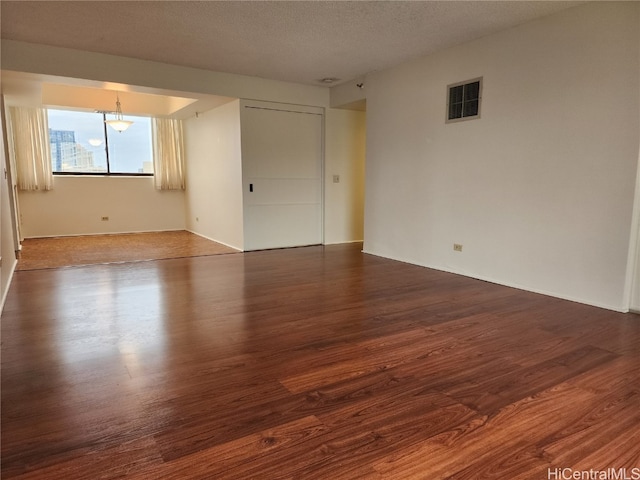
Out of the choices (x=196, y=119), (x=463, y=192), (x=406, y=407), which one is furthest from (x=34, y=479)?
(x=196, y=119)

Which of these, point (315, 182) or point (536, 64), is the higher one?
point (536, 64)

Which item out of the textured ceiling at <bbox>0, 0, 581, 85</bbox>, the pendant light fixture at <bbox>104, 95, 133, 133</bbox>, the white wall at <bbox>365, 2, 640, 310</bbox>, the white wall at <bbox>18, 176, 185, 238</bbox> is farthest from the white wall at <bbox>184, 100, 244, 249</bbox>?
the white wall at <bbox>365, 2, 640, 310</bbox>

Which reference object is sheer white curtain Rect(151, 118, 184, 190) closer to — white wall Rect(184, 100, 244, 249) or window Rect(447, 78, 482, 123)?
white wall Rect(184, 100, 244, 249)

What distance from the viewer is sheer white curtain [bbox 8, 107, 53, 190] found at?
7.44 m

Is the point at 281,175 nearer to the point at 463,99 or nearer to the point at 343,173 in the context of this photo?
the point at 343,173

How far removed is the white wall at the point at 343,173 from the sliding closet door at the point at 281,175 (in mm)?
157

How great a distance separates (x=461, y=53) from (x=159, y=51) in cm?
357

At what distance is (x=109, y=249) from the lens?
21.9 feet

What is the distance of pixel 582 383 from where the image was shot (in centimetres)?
226

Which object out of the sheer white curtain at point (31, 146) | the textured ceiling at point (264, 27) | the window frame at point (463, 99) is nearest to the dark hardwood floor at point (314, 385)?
the window frame at point (463, 99)

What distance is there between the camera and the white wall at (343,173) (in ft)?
23.3

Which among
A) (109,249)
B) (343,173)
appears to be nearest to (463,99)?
(343,173)

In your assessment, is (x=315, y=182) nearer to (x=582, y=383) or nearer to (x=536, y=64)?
(x=536, y=64)

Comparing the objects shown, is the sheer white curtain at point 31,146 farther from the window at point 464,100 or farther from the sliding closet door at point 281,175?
the window at point 464,100
